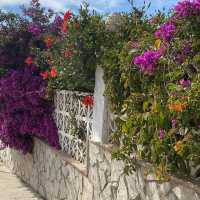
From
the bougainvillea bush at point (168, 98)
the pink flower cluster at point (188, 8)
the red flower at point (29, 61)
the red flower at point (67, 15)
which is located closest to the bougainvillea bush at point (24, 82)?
the red flower at point (29, 61)

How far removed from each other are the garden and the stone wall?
156 millimetres

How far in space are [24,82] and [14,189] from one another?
1.72m

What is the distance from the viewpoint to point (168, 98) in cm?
392

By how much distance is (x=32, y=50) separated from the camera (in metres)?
8.38

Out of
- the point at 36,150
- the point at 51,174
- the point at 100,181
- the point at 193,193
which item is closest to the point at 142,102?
the point at 193,193

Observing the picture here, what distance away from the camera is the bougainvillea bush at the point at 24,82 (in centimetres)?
800

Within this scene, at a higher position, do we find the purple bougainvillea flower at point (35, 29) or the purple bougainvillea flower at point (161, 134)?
the purple bougainvillea flower at point (35, 29)

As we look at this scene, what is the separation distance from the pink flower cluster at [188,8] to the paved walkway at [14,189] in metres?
4.44

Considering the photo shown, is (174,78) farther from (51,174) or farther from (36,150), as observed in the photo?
(36,150)

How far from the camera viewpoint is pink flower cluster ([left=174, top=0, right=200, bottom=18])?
3.86 metres

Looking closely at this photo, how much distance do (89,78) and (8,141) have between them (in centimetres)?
300

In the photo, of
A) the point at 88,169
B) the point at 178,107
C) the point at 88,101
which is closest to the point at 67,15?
the point at 88,101

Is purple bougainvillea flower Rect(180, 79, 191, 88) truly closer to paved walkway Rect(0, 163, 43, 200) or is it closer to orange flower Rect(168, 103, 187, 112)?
orange flower Rect(168, 103, 187, 112)

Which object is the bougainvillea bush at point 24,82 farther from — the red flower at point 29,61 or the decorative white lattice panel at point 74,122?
the decorative white lattice panel at point 74,122
